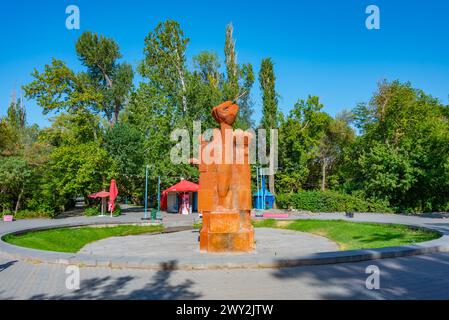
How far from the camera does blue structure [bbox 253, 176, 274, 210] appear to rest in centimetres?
3709

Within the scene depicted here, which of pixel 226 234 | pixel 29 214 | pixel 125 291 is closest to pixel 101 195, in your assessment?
pixel 29 214

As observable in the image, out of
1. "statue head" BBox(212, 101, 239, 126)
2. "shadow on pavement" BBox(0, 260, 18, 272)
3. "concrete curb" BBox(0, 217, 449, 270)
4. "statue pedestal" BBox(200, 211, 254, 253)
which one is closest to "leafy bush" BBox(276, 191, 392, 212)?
"statue pedestal" BBox(200, 211, 254, 253)

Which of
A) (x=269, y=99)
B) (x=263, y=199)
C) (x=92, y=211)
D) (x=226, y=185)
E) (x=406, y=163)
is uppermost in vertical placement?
(x=269, y=99)

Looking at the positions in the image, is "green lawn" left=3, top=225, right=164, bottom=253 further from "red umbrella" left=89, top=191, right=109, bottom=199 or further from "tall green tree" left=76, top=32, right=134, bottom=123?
"tall green tree" left=76, top=32, right=134, bottom=123

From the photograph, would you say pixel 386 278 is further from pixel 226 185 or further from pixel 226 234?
pixel 226 185

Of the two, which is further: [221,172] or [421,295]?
[221,172]

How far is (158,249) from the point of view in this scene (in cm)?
1390

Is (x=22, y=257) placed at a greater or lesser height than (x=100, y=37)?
lesser

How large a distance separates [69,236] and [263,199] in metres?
22.0

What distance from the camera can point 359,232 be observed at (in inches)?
735

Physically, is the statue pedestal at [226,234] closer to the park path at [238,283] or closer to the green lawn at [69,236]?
the park path at [238,283]
